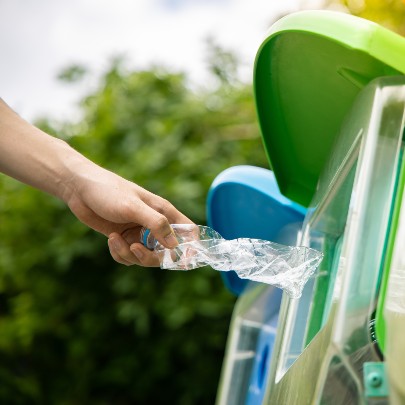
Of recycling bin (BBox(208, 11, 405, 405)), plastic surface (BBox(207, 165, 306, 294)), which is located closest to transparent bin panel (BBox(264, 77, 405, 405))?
recycling bin (BBox(208, 11, 405, 405))

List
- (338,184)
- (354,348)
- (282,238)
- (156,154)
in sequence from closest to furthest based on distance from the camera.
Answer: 1. (354,348)
2. (338,184)
3. (282,238)
4. (156,154)

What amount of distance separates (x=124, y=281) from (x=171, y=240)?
2.03 meters

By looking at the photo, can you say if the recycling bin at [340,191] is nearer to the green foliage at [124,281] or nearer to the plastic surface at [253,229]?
the plastic surface at [253,229]

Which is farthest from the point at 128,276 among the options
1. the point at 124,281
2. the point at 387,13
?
the point at 387,13

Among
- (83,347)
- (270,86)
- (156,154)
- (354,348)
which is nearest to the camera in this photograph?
(354,348)

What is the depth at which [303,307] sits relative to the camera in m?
1.10

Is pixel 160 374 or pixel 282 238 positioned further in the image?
pixel 160 374

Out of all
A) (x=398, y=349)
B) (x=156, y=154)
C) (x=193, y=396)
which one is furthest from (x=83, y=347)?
(x=398, y=349)

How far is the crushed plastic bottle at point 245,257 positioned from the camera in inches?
41.7

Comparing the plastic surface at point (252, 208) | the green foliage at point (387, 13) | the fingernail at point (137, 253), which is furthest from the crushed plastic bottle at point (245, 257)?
the green foliage at point (387, 13)

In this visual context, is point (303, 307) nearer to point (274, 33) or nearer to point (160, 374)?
point (274, 33)

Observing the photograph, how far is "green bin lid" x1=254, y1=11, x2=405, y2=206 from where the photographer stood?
91 cm

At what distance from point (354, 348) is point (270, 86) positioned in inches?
22.8

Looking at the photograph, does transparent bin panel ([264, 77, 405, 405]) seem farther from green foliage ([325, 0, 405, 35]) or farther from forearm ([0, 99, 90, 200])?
green foliage ([325, 0, 405, 35])
